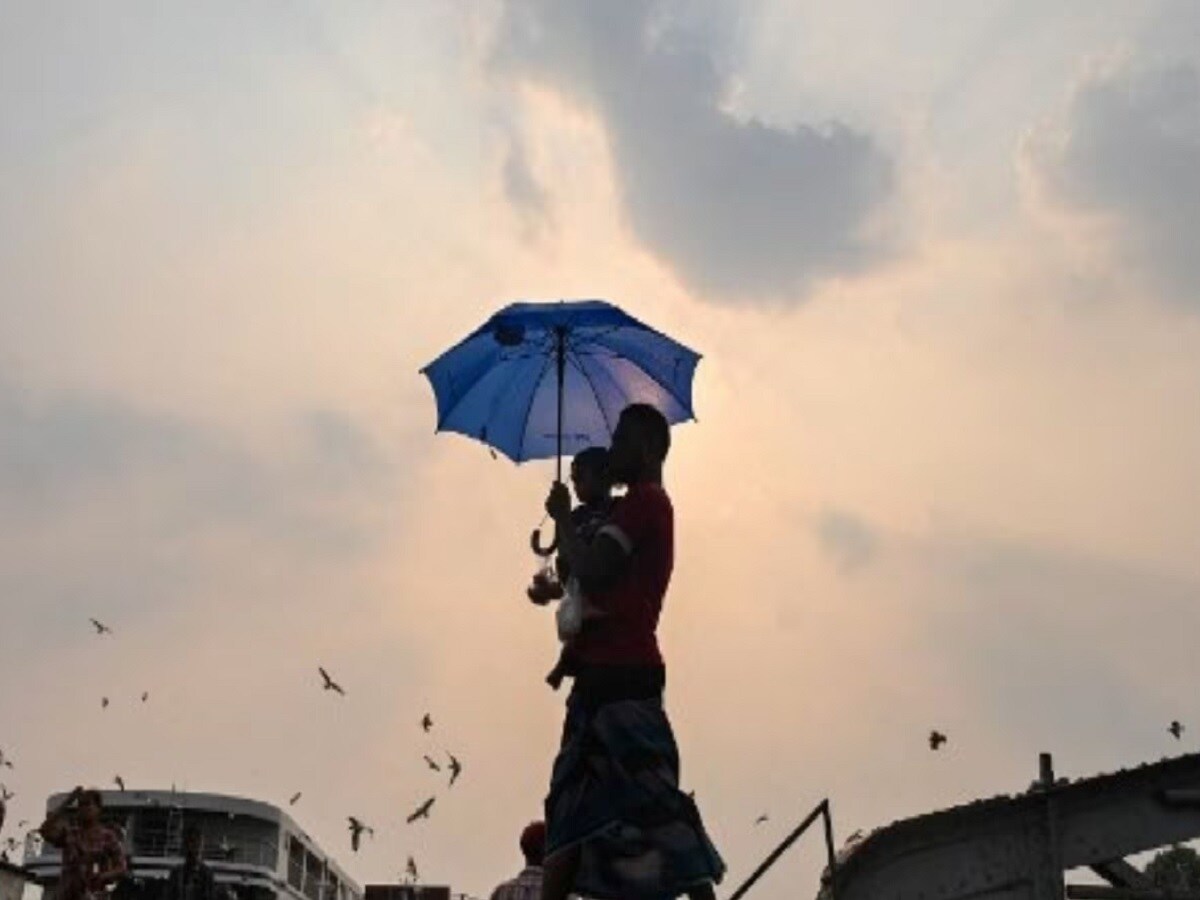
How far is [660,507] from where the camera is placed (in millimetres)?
5184

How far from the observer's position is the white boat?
28906 mm

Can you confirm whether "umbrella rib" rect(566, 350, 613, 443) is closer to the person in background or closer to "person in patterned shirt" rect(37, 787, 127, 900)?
"person in patterned shirt" rect(37, 787, 127, 900)

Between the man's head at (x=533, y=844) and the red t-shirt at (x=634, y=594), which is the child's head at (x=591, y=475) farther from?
the man's head at (x=533, y=844)

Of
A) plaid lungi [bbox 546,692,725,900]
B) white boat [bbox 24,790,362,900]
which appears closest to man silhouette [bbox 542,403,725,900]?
plaid lungi [bbox 546,692,725,900]

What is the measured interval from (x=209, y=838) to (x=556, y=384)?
27073 mm

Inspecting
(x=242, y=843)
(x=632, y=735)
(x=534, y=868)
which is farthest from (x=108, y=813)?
(x=632, y=735)

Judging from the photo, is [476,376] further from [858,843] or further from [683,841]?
[858,843]

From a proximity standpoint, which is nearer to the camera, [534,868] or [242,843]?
[534,868]

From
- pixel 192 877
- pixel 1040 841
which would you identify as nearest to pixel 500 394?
pixel 1040 841

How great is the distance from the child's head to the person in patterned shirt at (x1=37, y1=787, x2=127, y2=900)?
857 cm

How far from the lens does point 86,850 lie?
12.2 meters

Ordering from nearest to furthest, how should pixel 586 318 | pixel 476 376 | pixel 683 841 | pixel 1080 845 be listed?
1. pixel 683 841
2. pixel 586 318
3. pixel 476 376
4. pixel 1080 845

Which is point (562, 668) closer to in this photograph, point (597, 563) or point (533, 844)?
point (597, 563)

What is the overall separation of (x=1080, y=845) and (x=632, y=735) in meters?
4.07
